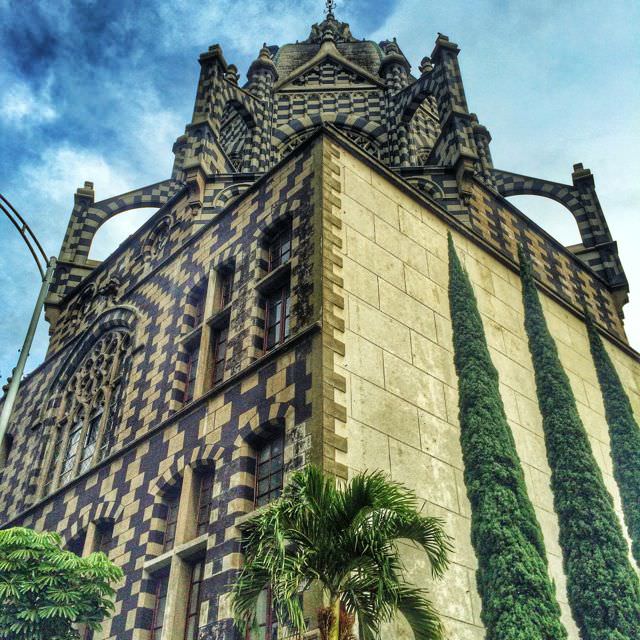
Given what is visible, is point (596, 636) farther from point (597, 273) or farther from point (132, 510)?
point (597, 273)

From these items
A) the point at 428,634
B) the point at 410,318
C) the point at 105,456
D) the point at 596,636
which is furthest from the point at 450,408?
the point at 105,456

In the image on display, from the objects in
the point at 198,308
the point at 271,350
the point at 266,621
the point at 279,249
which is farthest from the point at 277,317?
the point at 266,621

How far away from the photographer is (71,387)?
21.1 metres

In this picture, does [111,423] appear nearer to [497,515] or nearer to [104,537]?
[104,537]

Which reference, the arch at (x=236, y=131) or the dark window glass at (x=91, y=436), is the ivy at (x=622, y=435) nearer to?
the dark window glass at (x=91, y=436)

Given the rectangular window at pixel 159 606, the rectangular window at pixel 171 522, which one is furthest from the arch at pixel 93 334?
the rectangular window at pixel 159 606

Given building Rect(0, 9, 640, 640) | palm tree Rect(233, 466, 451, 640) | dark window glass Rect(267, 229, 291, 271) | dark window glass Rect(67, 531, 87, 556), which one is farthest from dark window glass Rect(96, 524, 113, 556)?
palm tree Rect(233, 466, 451, 640)

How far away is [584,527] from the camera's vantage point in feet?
45.3

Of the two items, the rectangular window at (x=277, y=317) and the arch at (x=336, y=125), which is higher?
the arch at (x=336, y=125)

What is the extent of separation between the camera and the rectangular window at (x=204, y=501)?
1334cm

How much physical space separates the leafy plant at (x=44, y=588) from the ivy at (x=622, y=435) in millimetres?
10542

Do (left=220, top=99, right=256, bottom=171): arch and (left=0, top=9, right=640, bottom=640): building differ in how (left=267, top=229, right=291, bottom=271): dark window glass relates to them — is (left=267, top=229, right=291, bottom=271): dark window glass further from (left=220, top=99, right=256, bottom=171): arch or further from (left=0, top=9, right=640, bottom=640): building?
(left=220, top=99, right=256, bottom=171): arch

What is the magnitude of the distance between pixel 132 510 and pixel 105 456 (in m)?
2.77

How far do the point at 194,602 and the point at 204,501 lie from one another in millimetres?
1736
